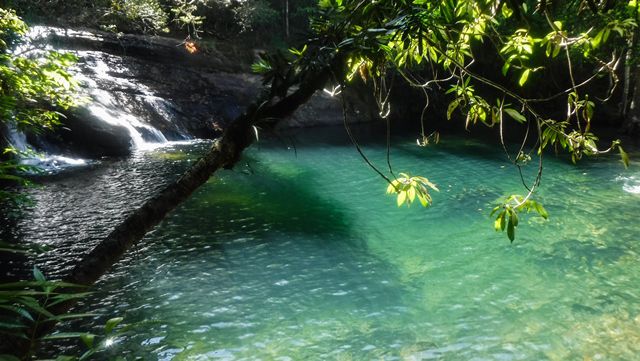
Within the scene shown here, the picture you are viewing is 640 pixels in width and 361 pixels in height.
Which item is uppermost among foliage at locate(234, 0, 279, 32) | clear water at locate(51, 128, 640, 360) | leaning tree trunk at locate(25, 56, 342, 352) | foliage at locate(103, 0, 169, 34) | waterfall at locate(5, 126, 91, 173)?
foliage at locate(234, 0, 279, 32)

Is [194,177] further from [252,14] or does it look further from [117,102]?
[252,14]

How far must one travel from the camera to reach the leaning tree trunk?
207cm

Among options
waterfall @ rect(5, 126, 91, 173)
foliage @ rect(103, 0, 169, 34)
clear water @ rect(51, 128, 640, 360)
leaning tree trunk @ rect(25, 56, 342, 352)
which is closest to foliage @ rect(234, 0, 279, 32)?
foliage @ rect(103, 0, 169, 34)

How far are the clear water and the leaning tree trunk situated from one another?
3578 millimetres

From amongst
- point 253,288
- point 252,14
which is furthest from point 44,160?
point 252,14

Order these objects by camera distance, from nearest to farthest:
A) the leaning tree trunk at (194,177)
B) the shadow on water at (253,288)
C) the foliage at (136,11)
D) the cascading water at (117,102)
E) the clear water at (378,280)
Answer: the leaning tree trunk at (194,177), the clear water at (378,280), the shadow on water at (253,288), the foliage at (136,11), the cascading water at (117,102)

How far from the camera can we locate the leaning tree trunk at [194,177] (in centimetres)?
207

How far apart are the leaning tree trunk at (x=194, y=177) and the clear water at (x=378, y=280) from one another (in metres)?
3.58

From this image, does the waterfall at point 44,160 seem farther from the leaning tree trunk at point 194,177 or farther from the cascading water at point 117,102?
the leaning tree trunk at point 194,177

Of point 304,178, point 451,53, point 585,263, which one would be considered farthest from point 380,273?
point 304,178

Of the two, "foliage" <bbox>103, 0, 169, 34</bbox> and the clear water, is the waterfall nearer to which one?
"foliage" <bbox>103, 0, 169, 34</bbox>

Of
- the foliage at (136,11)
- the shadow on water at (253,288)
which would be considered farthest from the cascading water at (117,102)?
the shadow on water at (253,288)

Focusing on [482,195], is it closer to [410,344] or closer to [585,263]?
[585,263]

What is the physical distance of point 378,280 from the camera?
7.21m
